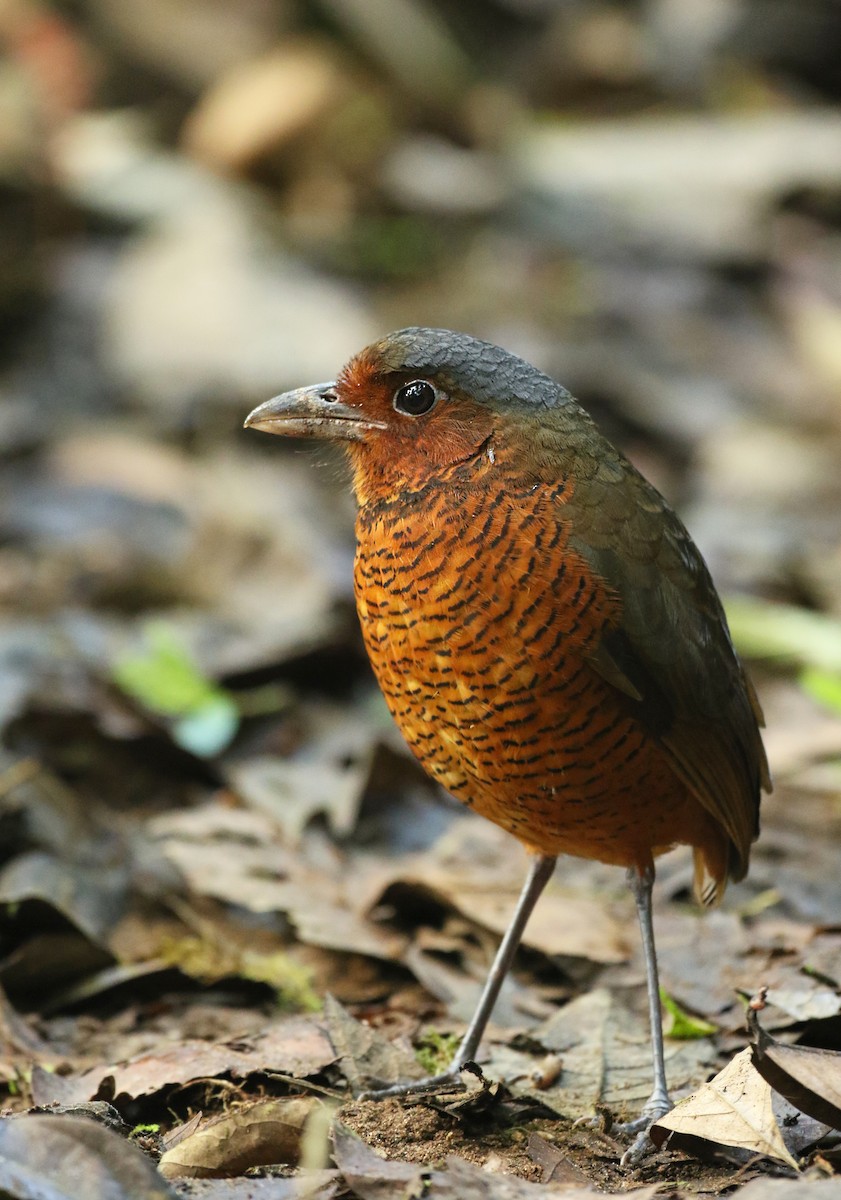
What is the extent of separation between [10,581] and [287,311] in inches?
132

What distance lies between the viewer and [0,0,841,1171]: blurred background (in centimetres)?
472

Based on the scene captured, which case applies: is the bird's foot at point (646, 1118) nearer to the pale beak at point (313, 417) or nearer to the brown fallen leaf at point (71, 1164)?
the brown fallen leaf at point (71, 1164)

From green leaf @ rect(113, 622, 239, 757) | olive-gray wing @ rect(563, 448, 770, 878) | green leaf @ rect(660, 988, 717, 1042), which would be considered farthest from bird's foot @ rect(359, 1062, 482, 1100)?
green leaf @ rect(113, 622, 239, 757)

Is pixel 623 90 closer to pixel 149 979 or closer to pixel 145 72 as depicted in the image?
pixel 145 72

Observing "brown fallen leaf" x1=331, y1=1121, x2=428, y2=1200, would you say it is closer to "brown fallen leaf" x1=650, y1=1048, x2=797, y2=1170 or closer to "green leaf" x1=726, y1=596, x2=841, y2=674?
"brown fallen leaf" x1=650, y1=1048, x2=797, y2=1170

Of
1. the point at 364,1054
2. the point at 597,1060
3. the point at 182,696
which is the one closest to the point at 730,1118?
the point at 597,1060

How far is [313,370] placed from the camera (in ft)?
28.8

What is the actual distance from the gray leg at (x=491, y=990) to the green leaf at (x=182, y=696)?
1.73m

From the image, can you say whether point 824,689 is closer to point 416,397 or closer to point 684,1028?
point 684,1028

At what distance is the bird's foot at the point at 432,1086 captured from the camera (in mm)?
3518

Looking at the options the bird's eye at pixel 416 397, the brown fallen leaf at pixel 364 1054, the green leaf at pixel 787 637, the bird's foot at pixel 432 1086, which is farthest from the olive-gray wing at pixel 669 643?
the green leaf at pixel 787 637

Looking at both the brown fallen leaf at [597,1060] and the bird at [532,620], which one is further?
the brown fallen leaf at [597,1060]

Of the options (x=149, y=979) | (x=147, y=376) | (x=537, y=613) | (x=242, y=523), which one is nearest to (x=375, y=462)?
(x=537, y=613)

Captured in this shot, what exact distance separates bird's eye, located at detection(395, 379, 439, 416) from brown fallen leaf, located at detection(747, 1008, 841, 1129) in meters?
1.67
